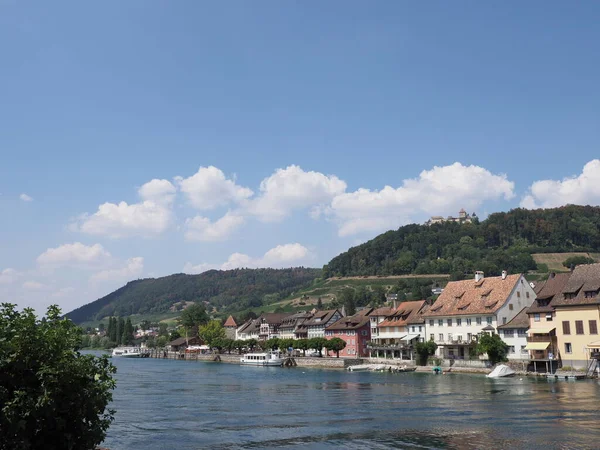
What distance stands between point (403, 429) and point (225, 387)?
128 ft

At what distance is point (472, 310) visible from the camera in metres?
90.5

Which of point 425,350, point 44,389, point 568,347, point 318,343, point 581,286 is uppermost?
point 581,286

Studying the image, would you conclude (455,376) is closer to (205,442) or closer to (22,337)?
(205,442)

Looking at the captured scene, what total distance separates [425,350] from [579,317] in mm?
28082

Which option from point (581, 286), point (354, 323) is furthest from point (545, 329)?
point (354, 323)

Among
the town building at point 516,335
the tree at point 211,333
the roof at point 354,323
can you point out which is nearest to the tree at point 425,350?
the town building at point 516,335

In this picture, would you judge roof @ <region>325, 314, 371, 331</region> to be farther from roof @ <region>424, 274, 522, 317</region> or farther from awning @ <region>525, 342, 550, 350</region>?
awning @ <region>525, 342, 550, 350</region>

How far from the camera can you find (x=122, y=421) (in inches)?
1726

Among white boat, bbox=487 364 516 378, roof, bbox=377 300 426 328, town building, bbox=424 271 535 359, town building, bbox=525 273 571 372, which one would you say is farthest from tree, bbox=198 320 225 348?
town building, bbox=525 273 571 372

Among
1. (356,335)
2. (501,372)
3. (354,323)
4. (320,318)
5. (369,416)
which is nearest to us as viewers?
(369,416)

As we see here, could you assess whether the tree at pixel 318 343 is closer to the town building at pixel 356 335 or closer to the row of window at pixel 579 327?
the town building at pixel 356 335

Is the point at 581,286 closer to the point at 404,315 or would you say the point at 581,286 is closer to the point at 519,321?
the point at 519,321

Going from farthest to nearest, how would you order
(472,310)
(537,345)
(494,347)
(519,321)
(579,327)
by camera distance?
1. (472,310)
2. (519,321)
3. (494,347)
4. (537,345)
5. (579,327)

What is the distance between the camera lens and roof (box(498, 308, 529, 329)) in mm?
80506
